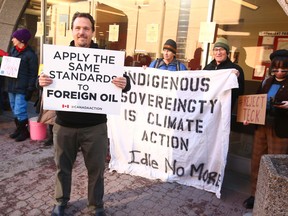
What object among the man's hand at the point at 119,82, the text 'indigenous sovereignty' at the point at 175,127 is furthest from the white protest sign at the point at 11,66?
the man's hand at the point at 119,82

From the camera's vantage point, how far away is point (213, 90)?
366 centimetres

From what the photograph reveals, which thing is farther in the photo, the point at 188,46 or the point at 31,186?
the point at 188,46

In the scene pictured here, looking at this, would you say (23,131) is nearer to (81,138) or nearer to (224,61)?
(81,138)

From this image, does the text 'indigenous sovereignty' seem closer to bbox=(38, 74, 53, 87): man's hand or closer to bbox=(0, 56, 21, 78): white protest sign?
bbox=(38, 74, 53, 87): man's hand

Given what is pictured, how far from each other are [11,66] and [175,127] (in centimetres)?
312

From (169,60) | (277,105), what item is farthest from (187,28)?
(277,105)

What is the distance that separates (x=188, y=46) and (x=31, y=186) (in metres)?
3.49

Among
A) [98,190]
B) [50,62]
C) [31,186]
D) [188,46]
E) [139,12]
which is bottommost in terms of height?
[31,186]

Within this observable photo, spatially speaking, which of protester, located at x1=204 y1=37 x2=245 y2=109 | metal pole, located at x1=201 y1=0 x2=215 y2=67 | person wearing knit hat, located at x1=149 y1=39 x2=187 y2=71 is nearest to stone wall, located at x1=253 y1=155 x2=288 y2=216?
protester, located at x1=204 y1=37 x2=245 y2=109

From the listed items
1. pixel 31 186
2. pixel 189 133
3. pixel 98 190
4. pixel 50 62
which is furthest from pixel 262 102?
pixel 31 186

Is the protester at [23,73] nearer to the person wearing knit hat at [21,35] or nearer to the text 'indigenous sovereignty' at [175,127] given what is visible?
the person wearing knit hat at [21,35]

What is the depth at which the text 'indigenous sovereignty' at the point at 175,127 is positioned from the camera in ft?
12.1

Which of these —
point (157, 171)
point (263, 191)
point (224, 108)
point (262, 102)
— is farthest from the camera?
point (157, 171)

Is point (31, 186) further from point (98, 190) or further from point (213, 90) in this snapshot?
point (213, 90)
